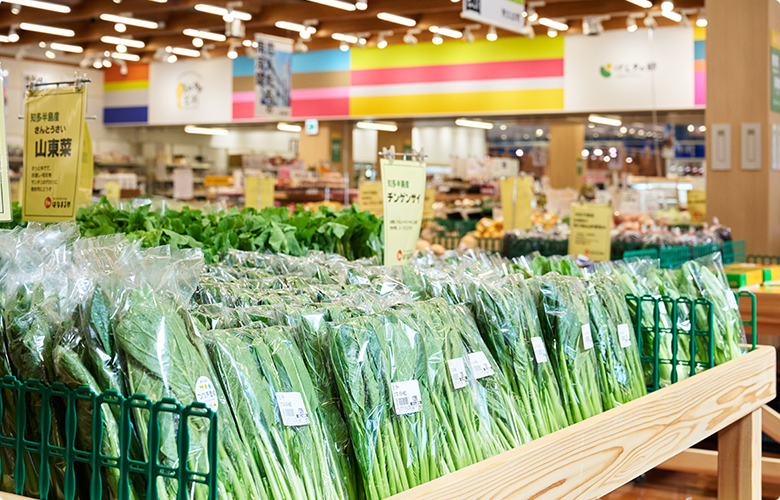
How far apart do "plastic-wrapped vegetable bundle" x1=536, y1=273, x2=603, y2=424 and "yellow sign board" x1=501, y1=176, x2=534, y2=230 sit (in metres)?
4.12

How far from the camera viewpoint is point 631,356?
1.92 m

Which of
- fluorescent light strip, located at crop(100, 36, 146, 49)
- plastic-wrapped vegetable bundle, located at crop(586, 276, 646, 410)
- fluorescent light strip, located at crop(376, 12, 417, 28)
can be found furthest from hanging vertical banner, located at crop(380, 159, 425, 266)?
fluorescent light strip, located at crop(100, 36, 146, 49)

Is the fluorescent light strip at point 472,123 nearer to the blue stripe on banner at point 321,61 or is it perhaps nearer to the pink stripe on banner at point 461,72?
the pink stripe on banner at point 461,72

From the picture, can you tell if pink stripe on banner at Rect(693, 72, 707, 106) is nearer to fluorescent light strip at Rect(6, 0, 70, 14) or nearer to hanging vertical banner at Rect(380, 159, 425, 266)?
fluorescent light strip at Rect(6, 0, 70, 14)

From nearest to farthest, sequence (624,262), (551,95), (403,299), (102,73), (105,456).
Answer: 1. (105,456)
2. (403,299)
3. (624,262)
4. (551,95)
5. (102,73)

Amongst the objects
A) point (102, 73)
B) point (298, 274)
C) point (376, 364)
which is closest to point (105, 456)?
point (376, 364)

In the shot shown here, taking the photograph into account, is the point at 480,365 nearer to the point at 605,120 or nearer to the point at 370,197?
the point at 370,197

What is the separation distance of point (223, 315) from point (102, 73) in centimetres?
1517

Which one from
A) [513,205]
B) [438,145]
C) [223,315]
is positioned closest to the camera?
[223,315]

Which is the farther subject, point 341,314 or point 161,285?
point 341,314

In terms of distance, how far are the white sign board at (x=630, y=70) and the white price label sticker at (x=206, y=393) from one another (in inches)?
402

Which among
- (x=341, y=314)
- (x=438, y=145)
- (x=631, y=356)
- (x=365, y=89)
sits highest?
(x=365, y=89)

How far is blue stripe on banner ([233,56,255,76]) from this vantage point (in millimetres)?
13352

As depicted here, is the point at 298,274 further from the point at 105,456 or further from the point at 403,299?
the point at 105,456
